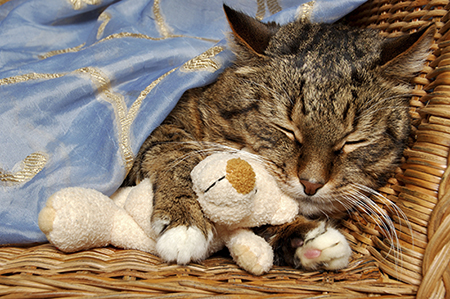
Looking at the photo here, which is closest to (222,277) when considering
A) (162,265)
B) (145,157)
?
(162,265)

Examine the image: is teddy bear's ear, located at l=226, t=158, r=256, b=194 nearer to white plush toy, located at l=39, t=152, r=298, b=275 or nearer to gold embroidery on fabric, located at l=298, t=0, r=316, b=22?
white plush toy, located at l=39, t=152, r=298, b=275

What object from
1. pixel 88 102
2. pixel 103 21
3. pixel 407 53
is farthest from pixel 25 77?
pixel 407 53

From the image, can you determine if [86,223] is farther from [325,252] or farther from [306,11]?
[306,11]

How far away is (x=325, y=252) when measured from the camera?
1.09 metres

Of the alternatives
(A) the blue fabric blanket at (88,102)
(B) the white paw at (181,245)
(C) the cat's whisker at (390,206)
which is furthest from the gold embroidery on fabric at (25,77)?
(C) the cat's whisker at (390,206)

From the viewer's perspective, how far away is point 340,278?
106 cm

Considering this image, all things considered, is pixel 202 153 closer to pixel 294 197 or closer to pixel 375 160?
pixel 294 197

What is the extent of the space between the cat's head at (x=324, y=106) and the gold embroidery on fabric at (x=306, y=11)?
13.0 inches

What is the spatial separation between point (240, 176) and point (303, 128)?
1.16 feet

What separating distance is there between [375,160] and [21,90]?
150 centimetres

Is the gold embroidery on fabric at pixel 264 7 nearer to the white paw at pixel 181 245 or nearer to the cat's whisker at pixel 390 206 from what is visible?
the cat's whisker at pixel 390 206

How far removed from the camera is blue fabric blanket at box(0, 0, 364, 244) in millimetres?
1309

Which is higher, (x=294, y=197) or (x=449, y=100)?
(x=449, y=100)

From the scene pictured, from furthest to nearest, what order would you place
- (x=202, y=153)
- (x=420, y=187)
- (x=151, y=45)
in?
(x=151, y=45), (x=202, y=153), (x=420, y=187)
